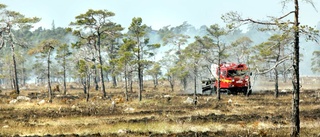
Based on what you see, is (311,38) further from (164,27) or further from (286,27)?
(164,27)

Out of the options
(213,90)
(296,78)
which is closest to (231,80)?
(213,90)

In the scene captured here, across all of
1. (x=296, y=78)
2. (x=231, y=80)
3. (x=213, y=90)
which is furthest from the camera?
(x=213, y=90)

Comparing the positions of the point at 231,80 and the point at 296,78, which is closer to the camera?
the point at 296,78

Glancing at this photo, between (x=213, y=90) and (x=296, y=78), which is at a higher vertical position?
(x=296, y=78)

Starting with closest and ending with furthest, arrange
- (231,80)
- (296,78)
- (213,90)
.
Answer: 1. (296,78)
2. (231,80)
3. (213,90)

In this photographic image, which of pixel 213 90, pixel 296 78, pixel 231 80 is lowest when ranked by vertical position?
pixel 213 90

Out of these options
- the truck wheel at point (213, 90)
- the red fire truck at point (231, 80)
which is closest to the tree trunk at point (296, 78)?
the red fire truck at point (231, 80)

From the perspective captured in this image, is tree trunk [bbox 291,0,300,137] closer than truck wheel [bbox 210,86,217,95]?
Yes

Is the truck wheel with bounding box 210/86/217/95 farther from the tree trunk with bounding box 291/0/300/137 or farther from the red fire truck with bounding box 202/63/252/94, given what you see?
the tree trunk with bounding box 291/0/300/137

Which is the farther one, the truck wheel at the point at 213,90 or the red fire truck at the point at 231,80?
the truck wheel at the point at 213,90

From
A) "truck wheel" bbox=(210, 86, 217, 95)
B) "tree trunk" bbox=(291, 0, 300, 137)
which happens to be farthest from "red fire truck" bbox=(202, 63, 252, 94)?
"tree trunk" bbox=(291, 0, 300, 137)

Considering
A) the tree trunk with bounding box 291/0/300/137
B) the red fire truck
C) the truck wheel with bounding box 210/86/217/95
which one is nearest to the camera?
the tree trunk with bounding box 291/0/300/137

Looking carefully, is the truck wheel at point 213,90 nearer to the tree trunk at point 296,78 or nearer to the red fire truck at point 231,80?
the red fire truck at point 231,80

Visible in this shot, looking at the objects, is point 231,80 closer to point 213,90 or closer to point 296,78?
point 213,90
